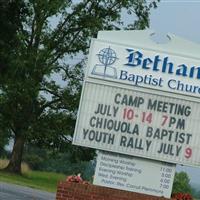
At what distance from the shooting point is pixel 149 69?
15977 mm

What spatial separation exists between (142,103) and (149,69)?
0.80m

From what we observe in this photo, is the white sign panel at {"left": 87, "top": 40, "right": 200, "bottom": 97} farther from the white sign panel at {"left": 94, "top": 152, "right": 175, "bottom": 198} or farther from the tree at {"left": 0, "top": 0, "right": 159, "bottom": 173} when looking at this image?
the tree at {"left": 0, "top": 0, "right": 159, "bottom": 173}

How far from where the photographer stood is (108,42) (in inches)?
637

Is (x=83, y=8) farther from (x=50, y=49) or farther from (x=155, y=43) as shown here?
(x=155, y=43)

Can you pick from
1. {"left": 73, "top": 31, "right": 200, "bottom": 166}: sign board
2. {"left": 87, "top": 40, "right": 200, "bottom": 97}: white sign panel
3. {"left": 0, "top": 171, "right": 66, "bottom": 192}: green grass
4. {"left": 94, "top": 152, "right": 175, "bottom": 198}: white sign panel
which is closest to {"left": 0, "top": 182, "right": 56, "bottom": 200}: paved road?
{"left": 94, "top": 152, "right": 175, "bottom": 198}: white sign panel

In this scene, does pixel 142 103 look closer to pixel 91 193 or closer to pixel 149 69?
pixel 149 69

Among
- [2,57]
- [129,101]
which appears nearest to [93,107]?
[129,101]

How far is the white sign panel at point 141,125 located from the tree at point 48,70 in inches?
1130

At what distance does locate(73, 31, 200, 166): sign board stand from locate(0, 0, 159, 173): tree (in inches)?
1124

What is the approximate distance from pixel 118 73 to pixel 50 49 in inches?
1267

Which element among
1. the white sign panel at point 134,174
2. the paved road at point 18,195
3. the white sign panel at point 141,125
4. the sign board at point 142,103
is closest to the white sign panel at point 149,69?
the sign board at point 142,103

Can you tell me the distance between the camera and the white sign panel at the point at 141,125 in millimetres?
15766

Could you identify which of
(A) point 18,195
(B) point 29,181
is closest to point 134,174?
(A) point 18,195

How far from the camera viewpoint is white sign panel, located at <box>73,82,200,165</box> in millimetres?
15766
